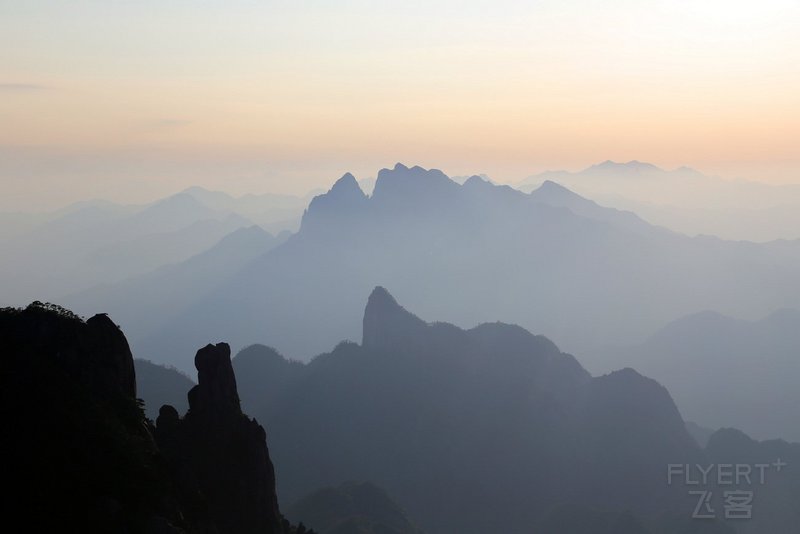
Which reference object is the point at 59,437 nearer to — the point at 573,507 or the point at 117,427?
the point at 117,427

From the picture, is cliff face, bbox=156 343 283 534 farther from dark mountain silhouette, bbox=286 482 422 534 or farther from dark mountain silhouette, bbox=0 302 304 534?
dark mountain silhouette, bbox=286 482 422 534

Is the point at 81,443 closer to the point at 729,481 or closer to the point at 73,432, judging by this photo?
the point at 73,432

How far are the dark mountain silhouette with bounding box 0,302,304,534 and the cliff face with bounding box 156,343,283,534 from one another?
1019 millimetres

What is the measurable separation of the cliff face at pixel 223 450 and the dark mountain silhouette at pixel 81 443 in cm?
102

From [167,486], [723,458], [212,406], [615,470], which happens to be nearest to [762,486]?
[723,458]

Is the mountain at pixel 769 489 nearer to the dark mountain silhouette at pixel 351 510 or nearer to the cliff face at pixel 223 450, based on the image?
the dark mountain silhouette at pixel 351 510

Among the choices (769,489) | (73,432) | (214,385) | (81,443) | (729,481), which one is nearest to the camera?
(81,443)

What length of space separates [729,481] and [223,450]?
156 metres

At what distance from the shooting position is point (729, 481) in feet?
621

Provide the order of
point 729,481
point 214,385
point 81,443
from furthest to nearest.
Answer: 1. point 729,481
2. point 214,385
3. point 81,443

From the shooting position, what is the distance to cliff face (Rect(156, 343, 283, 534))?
2491 inches

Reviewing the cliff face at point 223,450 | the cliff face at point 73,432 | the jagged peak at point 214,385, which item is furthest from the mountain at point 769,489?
the cliff face at point 73,432

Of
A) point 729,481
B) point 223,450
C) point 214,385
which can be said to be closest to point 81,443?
point 223,450

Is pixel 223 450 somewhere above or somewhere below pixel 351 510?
above
